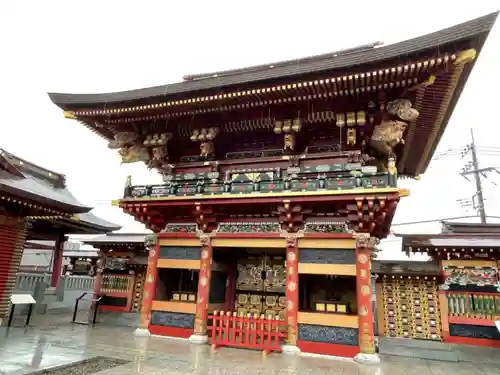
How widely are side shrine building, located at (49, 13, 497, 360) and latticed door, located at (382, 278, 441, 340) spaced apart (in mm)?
1709

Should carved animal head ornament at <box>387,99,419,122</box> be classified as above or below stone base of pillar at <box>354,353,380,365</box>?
above

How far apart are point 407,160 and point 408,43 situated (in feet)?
24.3

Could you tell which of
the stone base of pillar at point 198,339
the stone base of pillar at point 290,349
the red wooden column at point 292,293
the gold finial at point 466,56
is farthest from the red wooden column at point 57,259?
the gold finial at point 466,56

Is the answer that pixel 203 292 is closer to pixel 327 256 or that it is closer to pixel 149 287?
→ pixel 149 287

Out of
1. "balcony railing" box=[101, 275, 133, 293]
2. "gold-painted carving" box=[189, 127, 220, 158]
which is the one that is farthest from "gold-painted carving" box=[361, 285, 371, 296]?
"balcony railing" box=[101, 275, 133, 293]

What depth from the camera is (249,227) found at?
493 inches

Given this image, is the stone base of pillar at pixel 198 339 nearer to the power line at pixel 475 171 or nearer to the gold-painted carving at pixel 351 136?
the gold-painted carving at pixel 351 136

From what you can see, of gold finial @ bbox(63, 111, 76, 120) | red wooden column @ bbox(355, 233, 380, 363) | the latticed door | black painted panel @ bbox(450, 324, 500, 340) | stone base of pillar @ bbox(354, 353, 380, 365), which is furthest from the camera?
gold finial @ bbox(63, 111, 76, 120)

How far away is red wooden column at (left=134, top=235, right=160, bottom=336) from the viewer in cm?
1291

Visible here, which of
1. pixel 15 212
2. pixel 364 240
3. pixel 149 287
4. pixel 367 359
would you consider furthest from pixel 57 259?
pixel 367 359

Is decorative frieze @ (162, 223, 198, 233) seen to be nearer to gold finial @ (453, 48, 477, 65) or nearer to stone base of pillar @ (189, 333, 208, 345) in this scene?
stone base of pillar @ (189, 333, 208, 345)

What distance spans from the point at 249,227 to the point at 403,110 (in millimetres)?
6670

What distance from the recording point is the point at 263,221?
12383 mm

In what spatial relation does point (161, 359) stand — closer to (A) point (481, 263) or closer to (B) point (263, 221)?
(B) point (263, 221)
